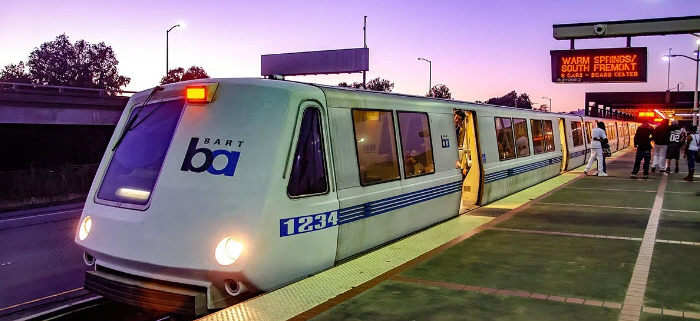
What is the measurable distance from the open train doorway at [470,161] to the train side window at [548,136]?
18.4ft

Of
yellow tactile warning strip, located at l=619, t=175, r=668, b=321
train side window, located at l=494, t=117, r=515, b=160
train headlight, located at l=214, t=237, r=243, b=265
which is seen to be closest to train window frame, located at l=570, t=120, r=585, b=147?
train side window, located at l=494, t=117, r=515, b=160

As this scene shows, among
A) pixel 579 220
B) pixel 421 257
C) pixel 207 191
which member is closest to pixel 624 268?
pixel 421 257

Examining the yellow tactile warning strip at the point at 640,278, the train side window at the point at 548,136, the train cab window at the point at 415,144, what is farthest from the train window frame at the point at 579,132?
the train cab window at the point at 415,144

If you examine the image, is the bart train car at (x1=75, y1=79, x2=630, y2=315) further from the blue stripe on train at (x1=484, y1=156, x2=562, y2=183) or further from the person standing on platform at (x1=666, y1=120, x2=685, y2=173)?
the person standing on platform at (x1=666, y1=120, x2=685, y2=173)

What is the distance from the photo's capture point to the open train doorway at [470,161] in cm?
1084

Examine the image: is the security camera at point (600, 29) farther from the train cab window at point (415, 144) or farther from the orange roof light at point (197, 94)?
the orange roof light at point (197, 94)

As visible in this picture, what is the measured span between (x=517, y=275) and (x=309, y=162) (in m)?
2.46

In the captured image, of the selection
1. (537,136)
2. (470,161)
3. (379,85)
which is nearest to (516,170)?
(470,161)

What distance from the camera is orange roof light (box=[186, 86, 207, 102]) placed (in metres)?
5.44

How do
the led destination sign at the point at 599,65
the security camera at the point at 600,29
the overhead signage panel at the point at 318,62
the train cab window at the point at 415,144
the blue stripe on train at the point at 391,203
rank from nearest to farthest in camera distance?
the blue stripe on train at the point at 391,203, the train cab window at the point at 415,144, the security camera at the point at 600,29, the led destination sign at the point at 599,65, the overhead signage panel at the point at 318,62

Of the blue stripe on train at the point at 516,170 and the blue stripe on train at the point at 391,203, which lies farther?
the blue stripe on train at the point at 516,170

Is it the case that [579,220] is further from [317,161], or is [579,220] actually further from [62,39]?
[62,39]

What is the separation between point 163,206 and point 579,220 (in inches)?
275

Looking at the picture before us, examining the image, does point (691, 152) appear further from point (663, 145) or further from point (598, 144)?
point (598, 144)
